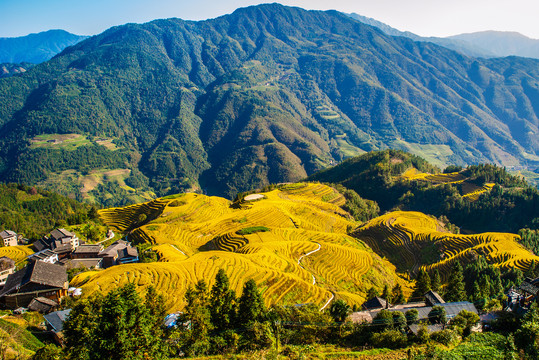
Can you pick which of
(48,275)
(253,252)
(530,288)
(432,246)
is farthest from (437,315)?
(432,246)

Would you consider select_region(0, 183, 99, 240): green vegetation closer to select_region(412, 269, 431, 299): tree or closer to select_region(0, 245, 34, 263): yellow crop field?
select_region(0, 245, 34, 263): yellow crop field

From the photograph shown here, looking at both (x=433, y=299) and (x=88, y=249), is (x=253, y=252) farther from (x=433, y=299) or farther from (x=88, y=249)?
(x=88, y=249)

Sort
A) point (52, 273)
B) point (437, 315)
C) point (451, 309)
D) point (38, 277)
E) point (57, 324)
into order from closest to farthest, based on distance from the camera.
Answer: point (437, 315) < point (57, 324) < point (451, 309) < point (38, 277) < point (52, 273)

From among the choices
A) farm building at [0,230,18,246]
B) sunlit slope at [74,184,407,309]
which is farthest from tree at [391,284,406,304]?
farm building at [0,230,18,246]

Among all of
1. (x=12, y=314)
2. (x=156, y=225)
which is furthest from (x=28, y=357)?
(x=156, y=225)

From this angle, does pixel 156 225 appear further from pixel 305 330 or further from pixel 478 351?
pixel 478 351

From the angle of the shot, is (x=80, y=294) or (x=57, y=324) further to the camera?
(x=80, y=294)
